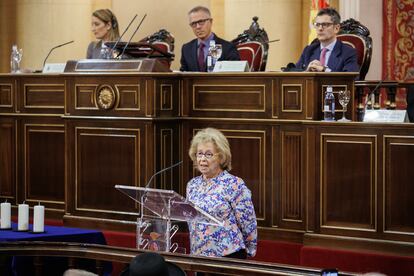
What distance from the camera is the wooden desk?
7.25 metres

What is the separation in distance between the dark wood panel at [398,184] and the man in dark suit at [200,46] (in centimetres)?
207

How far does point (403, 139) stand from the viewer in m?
7.12

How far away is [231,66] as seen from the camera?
802 centimetres

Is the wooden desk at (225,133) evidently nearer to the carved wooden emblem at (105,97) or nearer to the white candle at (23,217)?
the carved wooden emblem at (105,97)

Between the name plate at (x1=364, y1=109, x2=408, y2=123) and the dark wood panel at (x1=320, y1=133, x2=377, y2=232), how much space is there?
15 centimetres

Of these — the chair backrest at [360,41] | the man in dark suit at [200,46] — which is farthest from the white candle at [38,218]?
the chair backrest at [360,41]

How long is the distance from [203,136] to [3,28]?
7702 millimetres

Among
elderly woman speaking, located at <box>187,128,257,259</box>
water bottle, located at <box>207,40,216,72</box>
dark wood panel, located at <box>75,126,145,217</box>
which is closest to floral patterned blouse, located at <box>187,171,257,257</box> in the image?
elderly woman speaking, located at <box>187,128,257,259</box>

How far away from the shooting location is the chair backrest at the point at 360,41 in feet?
30.1

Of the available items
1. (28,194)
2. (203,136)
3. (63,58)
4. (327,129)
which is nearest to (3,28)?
(63,58)

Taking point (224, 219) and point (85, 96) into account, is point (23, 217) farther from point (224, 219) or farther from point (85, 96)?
point (85, 96)

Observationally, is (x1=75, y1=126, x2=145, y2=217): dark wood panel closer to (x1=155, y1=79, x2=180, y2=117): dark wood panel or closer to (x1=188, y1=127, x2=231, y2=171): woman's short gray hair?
(x1=155, y1=79, x2=180, y2=117): dark wood panel

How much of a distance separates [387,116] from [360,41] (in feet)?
6.78

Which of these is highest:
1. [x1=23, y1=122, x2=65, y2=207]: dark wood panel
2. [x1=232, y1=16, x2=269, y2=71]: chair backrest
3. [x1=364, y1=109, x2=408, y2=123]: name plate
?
[x1=232, y1=16, x2=269, y2=71]: chair backrest
